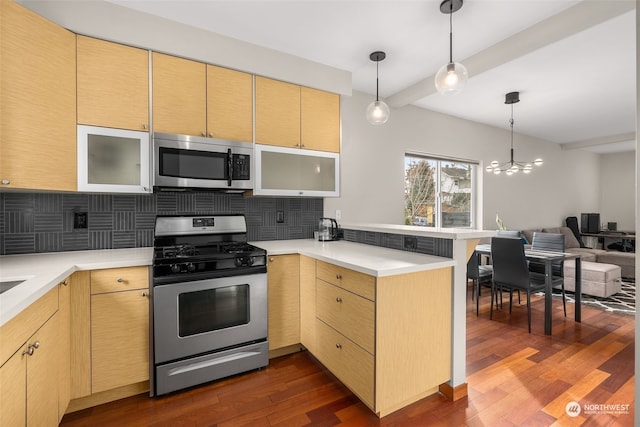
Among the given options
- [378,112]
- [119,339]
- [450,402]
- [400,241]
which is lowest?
[450,402]

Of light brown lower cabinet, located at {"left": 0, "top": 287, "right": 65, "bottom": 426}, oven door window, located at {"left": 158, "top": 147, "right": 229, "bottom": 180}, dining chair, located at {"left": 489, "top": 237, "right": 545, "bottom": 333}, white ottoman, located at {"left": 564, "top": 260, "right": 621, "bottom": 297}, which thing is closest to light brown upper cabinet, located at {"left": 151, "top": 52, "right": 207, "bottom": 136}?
oven door window, located at {"left": 158, "top": 147, "right": 229, "bottom": 180}

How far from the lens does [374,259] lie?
187cm

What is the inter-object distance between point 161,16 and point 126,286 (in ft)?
6.35

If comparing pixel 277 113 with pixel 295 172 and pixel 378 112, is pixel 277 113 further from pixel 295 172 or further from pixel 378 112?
pixel 378 112

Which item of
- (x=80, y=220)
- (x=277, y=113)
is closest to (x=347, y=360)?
(x=277, y=113)

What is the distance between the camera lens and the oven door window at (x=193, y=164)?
2189 mm

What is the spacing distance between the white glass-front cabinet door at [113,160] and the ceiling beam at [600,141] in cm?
791

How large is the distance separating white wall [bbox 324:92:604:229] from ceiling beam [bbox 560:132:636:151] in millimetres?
201

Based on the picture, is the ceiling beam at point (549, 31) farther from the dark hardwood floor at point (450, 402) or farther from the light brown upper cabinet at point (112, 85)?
the light brown upper cabinet at point (112, 85)

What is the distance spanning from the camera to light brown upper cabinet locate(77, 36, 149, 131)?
6.43 ft

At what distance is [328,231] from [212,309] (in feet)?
4.23

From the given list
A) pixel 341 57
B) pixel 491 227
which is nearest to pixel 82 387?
pixel 341 57

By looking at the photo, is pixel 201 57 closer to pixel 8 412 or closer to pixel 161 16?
pixel 161 16

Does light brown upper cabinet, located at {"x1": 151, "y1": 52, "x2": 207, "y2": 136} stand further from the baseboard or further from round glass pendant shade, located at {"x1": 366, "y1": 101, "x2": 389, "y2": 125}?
the baseboard
